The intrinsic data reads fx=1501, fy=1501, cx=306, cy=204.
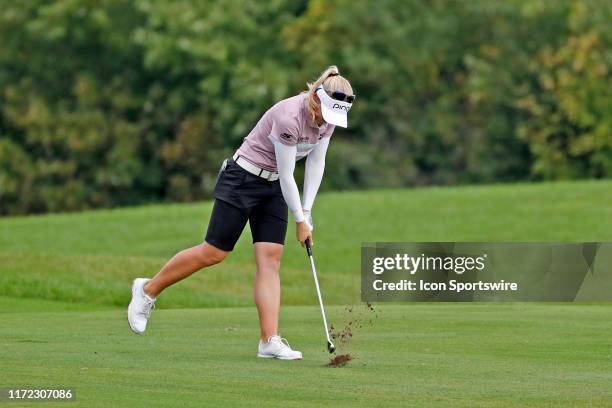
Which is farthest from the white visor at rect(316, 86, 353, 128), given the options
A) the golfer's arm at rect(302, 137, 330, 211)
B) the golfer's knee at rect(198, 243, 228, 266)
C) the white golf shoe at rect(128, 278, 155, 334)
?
the white golf shoe at rect(128, 278, 155, 334)

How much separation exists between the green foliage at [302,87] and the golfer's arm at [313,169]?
117 ft

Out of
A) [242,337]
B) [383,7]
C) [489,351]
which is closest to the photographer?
[489,351]

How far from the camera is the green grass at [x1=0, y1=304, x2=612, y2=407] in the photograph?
815 cm

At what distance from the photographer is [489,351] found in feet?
34.7

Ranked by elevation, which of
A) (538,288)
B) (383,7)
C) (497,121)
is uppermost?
(383,7)

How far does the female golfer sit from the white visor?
32 mm

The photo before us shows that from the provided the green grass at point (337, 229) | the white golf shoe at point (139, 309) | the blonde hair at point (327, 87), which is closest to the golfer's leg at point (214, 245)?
the white golf shoe at point (139, 309)

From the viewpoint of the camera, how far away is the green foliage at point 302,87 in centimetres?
4666

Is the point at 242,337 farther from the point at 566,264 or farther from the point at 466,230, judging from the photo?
the point at 466,230

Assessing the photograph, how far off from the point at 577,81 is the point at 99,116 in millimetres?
16360

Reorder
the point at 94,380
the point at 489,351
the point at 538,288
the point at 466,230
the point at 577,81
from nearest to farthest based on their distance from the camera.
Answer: the point at 94,380 < the point at 489,351 < the point at 538,288 < the point at 466,230 < the point at 577,81

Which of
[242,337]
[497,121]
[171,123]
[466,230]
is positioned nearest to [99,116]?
[171,123]

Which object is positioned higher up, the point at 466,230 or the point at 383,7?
the point at 383,7

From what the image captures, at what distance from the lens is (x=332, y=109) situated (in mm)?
9711
